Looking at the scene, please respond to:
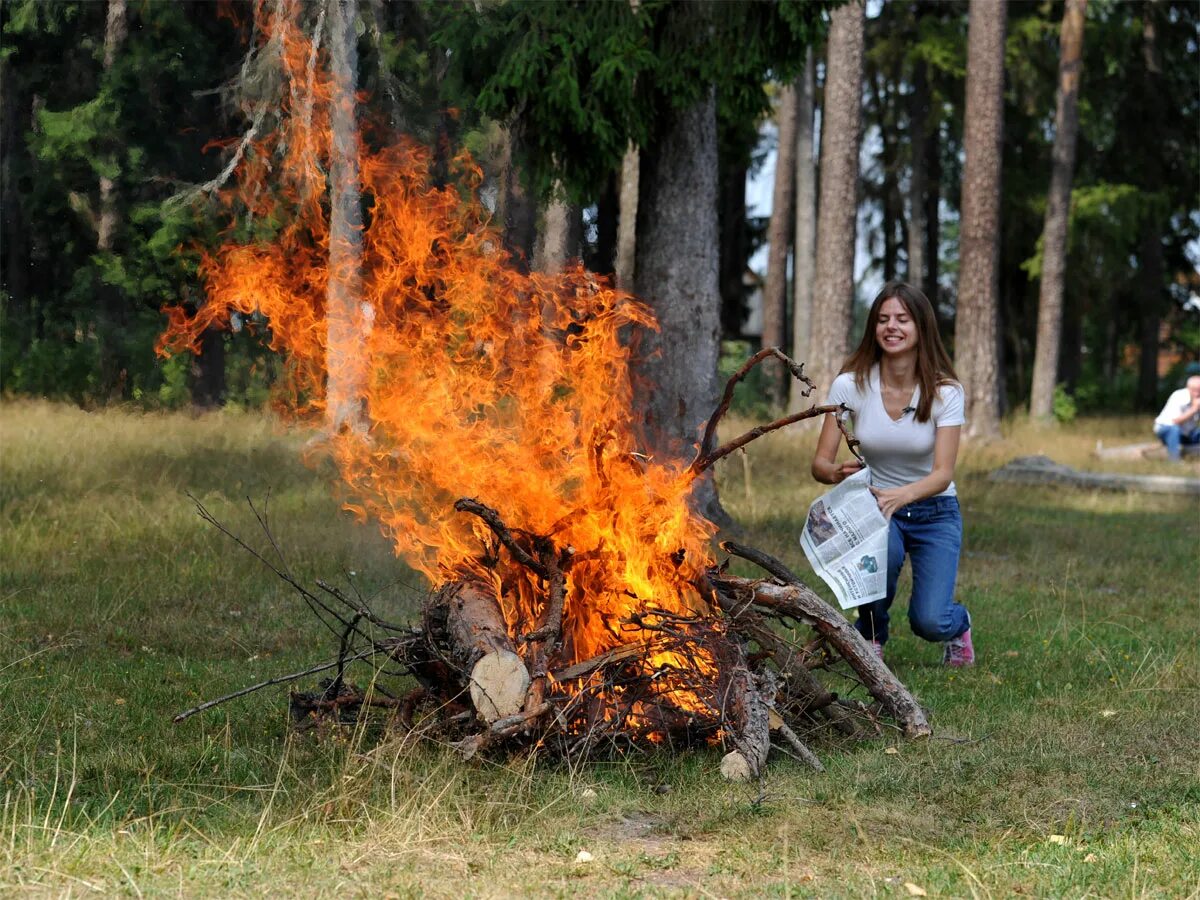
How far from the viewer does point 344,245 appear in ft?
26.7

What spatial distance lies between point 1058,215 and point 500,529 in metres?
23.7

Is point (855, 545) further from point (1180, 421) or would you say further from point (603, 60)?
point (1180, 421)

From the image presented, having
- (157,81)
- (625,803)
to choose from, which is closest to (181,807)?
(625,803)

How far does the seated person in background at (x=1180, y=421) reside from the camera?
1891 centimetres

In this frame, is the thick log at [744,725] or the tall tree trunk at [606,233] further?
the tall tree trunk at [606,233]

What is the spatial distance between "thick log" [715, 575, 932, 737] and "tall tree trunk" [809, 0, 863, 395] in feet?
45.6

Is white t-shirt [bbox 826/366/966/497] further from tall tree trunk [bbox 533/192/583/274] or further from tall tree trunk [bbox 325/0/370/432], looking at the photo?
tall tree trunk [bbox 533/192/583/274]

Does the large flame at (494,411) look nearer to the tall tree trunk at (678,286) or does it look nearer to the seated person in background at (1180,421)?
the tall tree trunk at (678,286)

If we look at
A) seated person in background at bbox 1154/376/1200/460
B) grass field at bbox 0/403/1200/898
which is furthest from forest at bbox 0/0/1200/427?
seated person in background at bbox 1154/376/1200/460

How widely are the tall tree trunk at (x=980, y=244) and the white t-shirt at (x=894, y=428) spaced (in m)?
14.8

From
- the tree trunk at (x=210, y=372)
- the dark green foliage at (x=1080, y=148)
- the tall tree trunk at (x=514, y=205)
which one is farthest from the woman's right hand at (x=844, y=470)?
the dark green foliage at (x=1080, y=148)

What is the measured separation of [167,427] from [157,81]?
3.45 metres

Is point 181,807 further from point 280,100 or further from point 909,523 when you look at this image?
point 280,100

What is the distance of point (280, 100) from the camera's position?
34.2 feet
